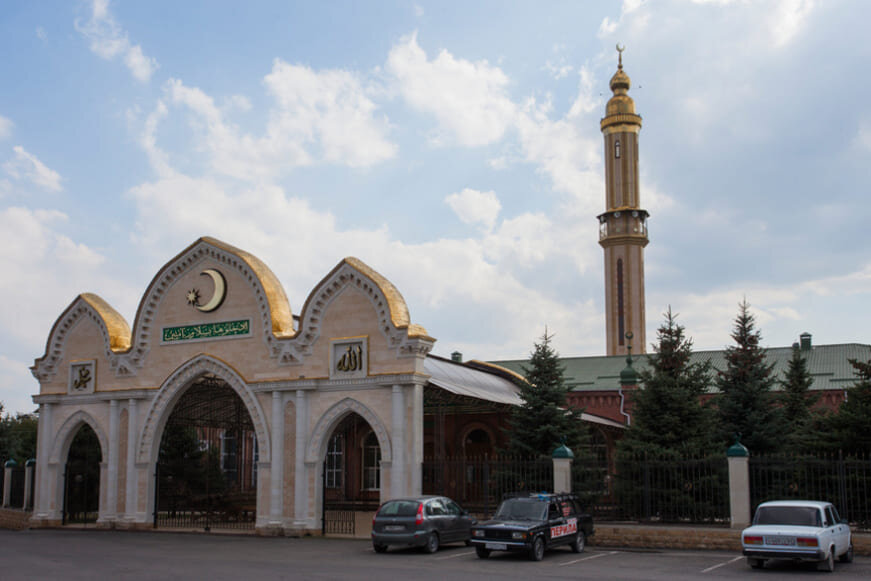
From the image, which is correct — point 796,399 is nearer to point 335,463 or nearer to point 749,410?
point 749,410

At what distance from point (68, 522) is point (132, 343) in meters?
7.17

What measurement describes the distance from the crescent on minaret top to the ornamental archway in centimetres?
243

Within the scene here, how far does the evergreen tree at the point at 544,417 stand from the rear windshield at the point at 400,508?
6.80 metres

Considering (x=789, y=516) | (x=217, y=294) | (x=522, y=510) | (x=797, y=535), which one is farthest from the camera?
(x=217, y=294)

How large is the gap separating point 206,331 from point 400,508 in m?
10.7

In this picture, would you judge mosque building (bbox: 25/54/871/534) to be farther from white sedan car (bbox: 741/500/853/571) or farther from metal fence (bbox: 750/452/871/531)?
white sedan car (bbox: 741/500/853/571)

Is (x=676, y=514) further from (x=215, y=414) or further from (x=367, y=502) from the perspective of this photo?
(x=215, y=414)

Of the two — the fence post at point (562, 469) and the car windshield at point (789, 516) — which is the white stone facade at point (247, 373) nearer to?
the fence post at point (562, 469)

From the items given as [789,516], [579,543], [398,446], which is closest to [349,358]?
[398,446]

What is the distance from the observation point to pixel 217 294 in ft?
88.7

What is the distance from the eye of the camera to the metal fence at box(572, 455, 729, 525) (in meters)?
22.1

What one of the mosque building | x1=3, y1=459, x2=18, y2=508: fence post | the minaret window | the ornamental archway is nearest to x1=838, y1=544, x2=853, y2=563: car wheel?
the mosque building

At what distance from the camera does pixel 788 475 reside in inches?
869

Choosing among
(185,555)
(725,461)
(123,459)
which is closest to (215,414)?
(123,459)
